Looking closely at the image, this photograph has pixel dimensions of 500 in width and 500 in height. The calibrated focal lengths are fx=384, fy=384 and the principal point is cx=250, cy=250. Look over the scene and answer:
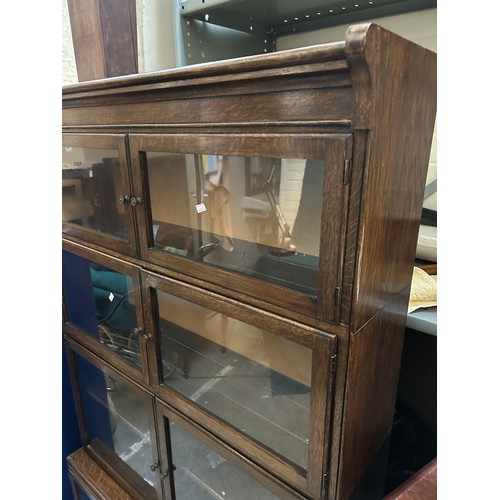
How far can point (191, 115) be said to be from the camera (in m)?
0.62

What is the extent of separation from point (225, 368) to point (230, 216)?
0.37m

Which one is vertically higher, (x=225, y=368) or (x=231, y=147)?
(x=231, y=147)

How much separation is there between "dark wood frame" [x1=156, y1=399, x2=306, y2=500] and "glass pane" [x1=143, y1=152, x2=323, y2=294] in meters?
0.38

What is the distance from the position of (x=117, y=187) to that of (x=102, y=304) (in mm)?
429

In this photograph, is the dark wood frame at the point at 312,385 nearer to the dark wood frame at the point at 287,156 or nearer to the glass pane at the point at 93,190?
the dark wood frame at the point at 287,156

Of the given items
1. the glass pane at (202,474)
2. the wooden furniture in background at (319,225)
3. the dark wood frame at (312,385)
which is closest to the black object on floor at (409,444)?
the wooden furniture in background at (319,225)

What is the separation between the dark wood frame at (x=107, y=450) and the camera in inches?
37.8

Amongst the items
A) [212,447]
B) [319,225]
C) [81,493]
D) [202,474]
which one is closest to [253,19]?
[319,225]

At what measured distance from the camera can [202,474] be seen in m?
1.00

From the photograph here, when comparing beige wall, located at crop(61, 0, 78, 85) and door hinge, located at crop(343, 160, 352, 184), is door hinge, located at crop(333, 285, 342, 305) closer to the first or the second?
door hinge, located at crop(343, 160, 352, 184)

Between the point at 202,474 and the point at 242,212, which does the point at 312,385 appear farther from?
the point at 202,474
